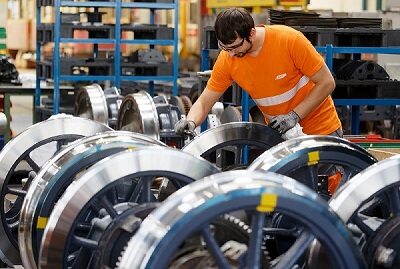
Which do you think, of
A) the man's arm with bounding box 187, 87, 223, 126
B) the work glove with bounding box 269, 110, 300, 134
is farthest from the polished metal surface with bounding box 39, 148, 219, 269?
the man's arm with bounding box 187, 87, 223, 126

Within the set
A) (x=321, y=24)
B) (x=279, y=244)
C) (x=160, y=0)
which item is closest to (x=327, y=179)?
(x=279, y=244)

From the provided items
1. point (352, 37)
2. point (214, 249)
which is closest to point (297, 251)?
point (214, 249)

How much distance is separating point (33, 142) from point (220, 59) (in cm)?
110

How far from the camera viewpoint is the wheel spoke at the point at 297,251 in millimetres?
2938

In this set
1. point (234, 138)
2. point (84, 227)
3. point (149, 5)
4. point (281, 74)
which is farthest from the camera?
point (149, 5)

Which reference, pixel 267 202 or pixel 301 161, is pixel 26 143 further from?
pixel 267 202

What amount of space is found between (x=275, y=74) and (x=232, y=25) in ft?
1.78

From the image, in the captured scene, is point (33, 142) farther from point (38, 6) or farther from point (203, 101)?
point (38, 6)

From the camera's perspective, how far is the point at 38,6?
38.4ft

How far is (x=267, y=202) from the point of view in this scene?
283 centimetres

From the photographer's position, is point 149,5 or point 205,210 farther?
point 149,5

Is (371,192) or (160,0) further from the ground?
(160,0)

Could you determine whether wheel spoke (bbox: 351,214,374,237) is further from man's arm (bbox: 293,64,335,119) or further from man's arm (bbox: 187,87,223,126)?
man's arm (bbox: 187,87,223,126)

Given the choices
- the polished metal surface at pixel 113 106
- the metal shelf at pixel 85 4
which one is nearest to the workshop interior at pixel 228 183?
the polished metal surface at pixel 113 106
